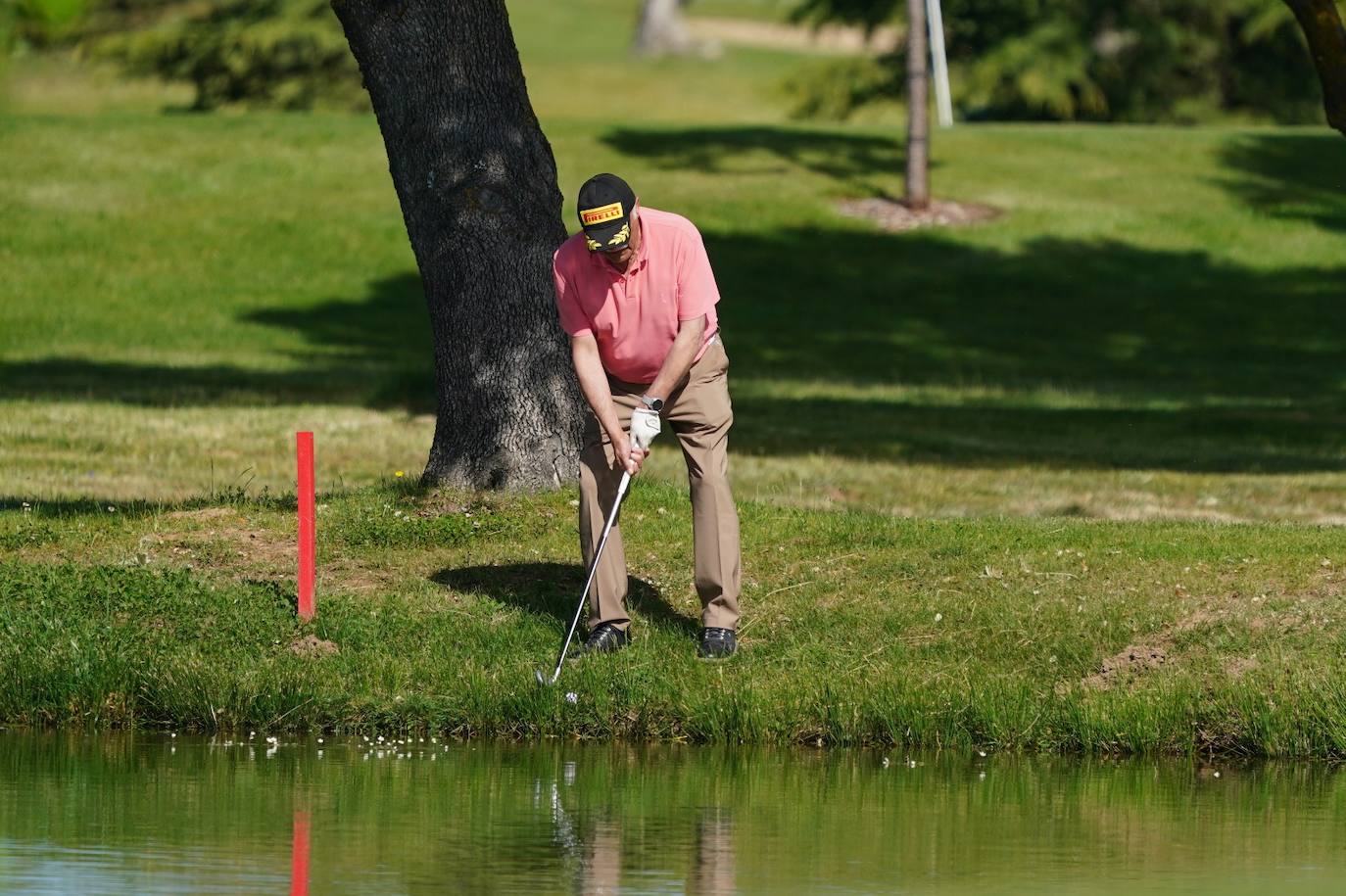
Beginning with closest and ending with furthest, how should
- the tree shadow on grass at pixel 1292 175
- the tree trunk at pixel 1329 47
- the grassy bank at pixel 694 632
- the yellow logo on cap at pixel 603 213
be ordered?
the yellow logo on cap at pixel 603 213 → the grassy bank at pixel 694 632 → the tree trunk at pixel 1329 47 → the tree shadow on grass at pixel 1292 175

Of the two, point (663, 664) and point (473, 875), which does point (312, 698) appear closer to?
point (663, 664)

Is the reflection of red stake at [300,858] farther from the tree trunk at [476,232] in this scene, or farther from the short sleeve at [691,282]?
the tree trunk at [476,232]

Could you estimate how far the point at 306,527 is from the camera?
958 cm

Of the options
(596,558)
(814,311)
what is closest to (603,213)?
(596,558)

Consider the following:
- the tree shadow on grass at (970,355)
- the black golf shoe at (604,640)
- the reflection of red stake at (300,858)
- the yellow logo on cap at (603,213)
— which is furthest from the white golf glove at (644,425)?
the tree shadow on grass at (970,355)

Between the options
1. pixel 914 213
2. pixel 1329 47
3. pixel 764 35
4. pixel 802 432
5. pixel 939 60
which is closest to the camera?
pixel 1329 47

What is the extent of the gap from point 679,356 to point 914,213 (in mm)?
25001

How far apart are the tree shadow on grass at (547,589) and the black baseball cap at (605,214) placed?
1953 mm

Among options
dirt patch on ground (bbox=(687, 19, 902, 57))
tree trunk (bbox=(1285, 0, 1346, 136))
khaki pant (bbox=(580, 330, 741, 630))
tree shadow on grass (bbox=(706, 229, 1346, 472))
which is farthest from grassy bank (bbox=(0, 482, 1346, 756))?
dirt patch on ground (bbox=(687, 19, 902, 57))

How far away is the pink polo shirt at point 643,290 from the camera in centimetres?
878

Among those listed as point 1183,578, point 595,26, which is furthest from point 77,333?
point 595,26

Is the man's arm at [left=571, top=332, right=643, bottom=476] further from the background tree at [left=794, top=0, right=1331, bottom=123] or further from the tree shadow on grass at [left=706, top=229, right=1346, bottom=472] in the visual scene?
the background tree at [left=794, top=0, right=1331, bottom=123]

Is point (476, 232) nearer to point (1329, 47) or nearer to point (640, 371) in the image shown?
point (640, 371)

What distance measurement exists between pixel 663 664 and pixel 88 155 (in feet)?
95.4
